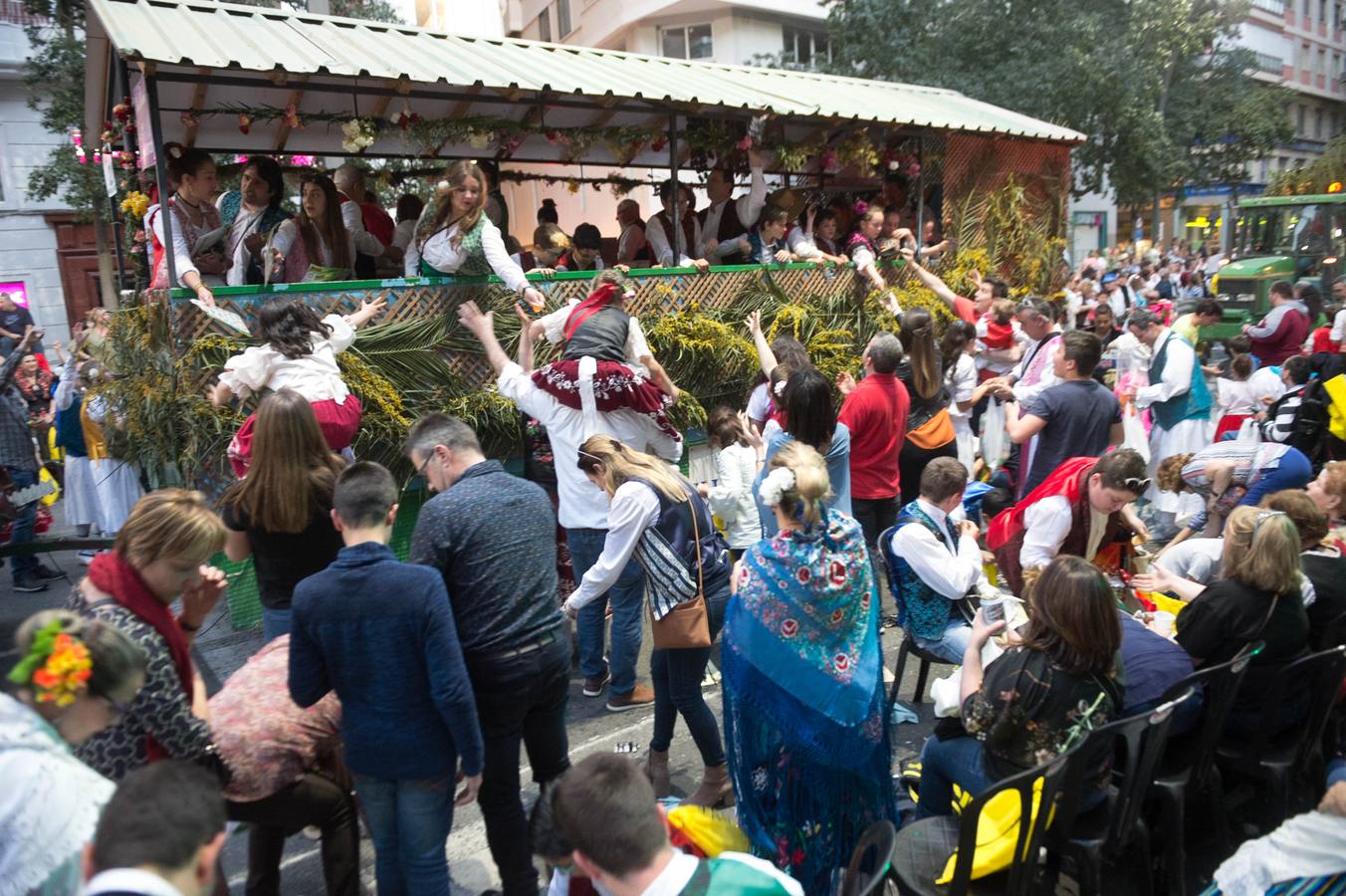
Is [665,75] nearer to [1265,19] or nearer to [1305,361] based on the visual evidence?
[1305,361]

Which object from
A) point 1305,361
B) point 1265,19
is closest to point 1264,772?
point 1305,361

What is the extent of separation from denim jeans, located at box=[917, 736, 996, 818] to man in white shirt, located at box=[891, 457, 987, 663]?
0.84 m

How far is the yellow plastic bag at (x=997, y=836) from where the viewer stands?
103 inches

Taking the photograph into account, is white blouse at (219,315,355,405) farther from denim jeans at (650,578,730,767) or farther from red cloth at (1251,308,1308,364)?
red cloth at (1251,308,1308,364)

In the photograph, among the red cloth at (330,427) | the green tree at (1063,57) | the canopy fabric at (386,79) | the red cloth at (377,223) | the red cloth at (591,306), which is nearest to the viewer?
the red cloth at (330,427)

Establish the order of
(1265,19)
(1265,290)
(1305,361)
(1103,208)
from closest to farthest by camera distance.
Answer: (1305,361), (1265,290), (1103,208), (1265,19)

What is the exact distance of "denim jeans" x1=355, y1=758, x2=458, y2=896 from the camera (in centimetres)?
277

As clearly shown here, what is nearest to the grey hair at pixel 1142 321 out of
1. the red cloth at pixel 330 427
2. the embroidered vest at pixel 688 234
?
the embroidered vest at pixel 688 234

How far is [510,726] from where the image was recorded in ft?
10.0

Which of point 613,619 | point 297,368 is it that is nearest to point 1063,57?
point 613,619

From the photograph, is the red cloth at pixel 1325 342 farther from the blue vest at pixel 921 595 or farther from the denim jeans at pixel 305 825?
the denim jeans at pixel 305 825

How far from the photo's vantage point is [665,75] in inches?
314

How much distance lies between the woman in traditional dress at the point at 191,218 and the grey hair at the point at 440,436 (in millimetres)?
3214

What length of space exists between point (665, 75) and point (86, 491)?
240 inches
